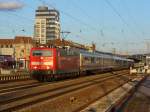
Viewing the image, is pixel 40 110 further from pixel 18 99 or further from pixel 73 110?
pixel 18 99

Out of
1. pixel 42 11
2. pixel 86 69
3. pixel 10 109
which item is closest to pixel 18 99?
pixel 10 109

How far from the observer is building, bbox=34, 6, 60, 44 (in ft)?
366

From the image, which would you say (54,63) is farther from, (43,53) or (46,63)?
(43,53)

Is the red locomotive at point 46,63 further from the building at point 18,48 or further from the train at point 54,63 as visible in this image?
the building at point 18,48

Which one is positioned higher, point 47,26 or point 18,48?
point 47,26

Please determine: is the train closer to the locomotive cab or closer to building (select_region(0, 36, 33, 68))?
the locomotive cab

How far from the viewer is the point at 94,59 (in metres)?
67.8

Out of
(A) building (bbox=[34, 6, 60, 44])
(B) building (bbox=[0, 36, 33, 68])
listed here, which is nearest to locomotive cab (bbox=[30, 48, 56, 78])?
(B) building (bbox=[0, 36, 33, 68])

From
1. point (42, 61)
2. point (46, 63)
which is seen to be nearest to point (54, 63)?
point (46, 63)

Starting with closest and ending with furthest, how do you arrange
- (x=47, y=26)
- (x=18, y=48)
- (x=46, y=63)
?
(x=46, y=63) → (x=47, y=26) → (x=18, y=48)

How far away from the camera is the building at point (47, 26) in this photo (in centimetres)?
11156

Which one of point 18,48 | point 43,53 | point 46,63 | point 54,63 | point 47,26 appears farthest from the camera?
point 18,48

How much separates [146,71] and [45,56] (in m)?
38.5

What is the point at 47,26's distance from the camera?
11825 cm
